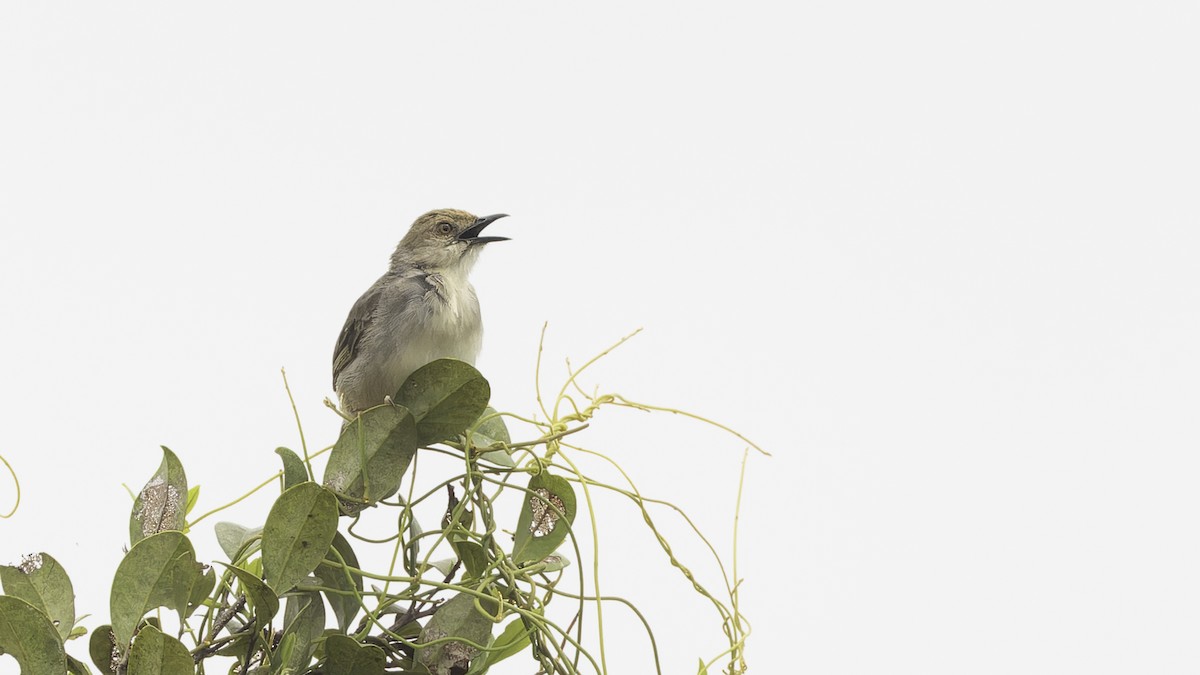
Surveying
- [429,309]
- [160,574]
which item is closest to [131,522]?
[160,574]

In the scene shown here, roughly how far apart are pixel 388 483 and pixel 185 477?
292 mm

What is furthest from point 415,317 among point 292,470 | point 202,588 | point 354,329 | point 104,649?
point 104,649

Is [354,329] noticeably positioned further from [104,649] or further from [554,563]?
[104,649]

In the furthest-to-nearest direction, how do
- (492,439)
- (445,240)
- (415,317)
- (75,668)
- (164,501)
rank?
1. (445,240)
2. (415,317)
3. (492,439)
4. (164,501)
5. (75,668)

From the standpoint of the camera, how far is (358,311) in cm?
212

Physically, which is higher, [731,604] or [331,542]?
[731,604]

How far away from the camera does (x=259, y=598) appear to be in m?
1.47

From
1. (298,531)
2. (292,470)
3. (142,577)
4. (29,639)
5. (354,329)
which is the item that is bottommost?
(29,639)

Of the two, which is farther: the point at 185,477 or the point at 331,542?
the point at 185,477

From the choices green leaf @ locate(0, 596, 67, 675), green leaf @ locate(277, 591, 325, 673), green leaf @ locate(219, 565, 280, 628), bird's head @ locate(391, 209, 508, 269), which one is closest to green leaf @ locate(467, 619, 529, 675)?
green leaf @ locate(277, 591, 325, 673)

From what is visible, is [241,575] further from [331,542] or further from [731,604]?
[731,604]

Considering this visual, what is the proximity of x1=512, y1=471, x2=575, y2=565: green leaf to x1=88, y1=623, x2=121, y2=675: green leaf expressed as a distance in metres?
0.52

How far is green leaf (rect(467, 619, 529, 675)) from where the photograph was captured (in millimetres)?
1688

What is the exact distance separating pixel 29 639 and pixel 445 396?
57cm
